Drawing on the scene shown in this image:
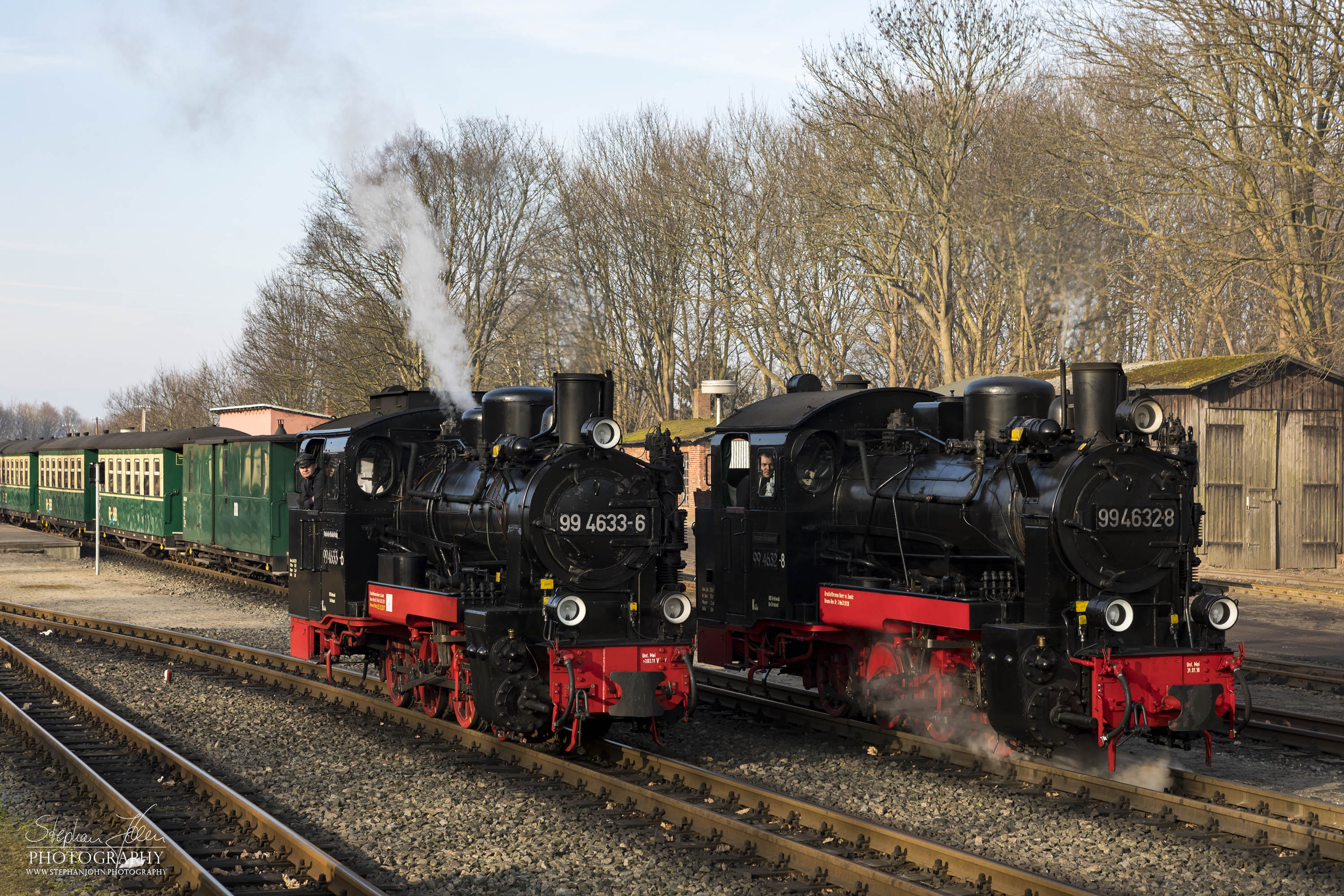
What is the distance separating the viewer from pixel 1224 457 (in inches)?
894

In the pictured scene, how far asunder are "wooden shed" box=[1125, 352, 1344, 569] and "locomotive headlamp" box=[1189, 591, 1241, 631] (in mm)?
15350

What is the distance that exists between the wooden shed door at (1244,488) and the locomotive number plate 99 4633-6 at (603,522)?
55.1 ft

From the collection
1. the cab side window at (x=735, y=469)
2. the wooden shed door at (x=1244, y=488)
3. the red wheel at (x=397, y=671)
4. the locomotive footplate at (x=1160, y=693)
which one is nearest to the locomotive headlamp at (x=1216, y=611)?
the locomotive footplate at (x=1160, y=693)

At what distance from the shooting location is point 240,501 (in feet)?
72.8

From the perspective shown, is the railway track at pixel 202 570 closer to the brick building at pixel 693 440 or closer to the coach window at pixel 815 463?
the brick building at pixel 693 440

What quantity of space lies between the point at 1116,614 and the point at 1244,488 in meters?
16.9

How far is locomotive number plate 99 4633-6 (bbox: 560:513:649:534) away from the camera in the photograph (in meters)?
9.02

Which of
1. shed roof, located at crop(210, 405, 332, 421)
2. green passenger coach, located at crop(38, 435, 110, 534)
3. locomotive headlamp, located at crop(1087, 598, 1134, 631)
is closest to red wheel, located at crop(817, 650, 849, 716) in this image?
locomotive headlamp, located at crop(1087, 598, 1134, 631)

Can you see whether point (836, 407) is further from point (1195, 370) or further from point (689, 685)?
point (1195, 370)

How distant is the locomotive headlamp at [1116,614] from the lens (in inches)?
311

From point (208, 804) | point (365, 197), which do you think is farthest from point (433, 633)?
point (365, 197)

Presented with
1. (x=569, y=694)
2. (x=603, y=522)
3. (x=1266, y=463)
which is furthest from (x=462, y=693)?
(x=1266, y=463)

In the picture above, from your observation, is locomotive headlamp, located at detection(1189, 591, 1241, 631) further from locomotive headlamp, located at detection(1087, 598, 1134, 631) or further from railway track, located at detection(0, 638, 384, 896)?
railway track, located at detection(0, 638, 384, 896)

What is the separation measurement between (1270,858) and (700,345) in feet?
125
